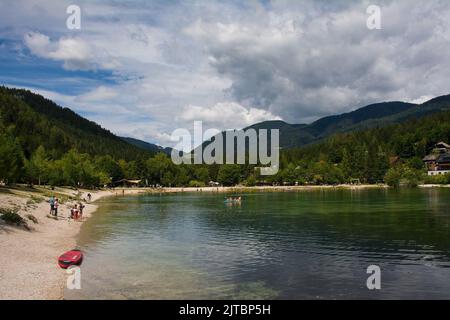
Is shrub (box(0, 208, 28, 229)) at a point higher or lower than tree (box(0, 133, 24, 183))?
lower

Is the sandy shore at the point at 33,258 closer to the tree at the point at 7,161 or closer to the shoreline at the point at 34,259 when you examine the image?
the shoreline at the point at 34,259

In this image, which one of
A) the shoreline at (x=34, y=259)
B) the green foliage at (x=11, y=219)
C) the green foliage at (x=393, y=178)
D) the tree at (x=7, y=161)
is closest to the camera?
the shoreline at (x=34, y=259)

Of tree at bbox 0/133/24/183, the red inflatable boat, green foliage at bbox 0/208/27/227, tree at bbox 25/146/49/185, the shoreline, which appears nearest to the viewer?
the shoreline

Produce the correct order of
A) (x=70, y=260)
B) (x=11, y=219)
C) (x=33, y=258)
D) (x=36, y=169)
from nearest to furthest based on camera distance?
(x=70, y=260) < (x=33, y=258) < (x=11, y=219) < (x=36, y=169)

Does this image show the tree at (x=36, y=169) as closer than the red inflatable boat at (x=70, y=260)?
No

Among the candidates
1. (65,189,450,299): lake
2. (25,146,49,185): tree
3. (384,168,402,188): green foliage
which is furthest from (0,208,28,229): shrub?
(384,168,402,188): green foliage

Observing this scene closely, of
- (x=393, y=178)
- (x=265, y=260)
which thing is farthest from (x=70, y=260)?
(x=393, y=178)

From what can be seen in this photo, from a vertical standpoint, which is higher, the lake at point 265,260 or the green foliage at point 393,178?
the green foliage at point 393,178

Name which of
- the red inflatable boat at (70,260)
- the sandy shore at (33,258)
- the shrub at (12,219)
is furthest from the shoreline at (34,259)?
the shrub at (12,219)

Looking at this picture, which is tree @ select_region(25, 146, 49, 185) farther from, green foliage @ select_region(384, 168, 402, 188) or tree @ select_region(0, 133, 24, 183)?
green foliage @ select_region(384, 168, 402, 188)

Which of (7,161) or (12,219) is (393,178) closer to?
(7,161)

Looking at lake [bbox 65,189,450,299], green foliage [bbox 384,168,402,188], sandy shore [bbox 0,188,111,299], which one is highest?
green foliage [bbox 384,168,402,188]

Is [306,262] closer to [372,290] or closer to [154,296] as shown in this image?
[372,290]
